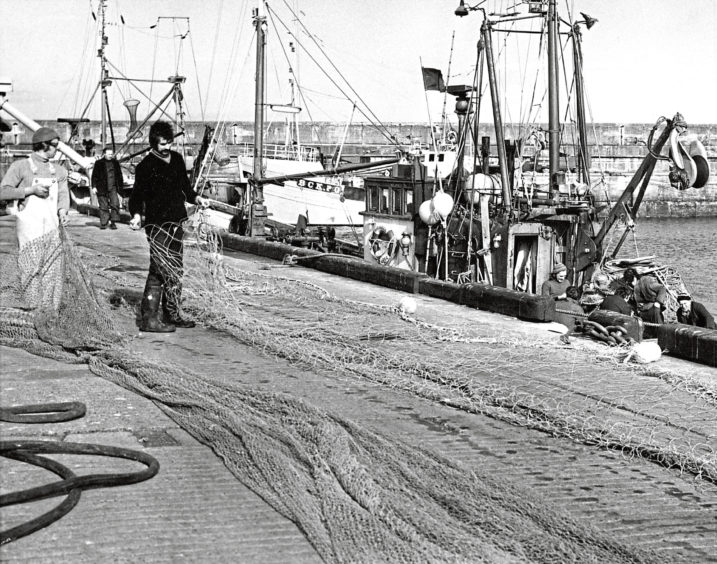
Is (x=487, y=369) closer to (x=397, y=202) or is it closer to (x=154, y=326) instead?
(x=154, y=326)

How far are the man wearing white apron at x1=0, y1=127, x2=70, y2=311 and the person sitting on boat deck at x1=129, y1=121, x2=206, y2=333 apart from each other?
69 centimetres

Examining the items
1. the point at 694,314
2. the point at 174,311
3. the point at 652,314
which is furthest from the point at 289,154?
the point at 174,311

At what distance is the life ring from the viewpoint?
1944cm

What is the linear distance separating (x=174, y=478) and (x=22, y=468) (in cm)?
71

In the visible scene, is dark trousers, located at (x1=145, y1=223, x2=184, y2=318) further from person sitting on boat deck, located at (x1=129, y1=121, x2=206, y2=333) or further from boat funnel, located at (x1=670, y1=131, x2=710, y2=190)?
boat funnel, located at (x1=670, y1=131, x2=710, y2=190)

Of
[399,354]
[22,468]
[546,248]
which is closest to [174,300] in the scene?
[399,354]

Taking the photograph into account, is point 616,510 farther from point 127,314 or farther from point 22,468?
point 127,314

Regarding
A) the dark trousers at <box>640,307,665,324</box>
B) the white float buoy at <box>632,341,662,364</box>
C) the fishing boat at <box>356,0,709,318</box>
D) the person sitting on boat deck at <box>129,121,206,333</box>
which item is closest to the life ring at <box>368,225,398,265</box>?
the fishing boat at <box>356,0,709,318</box>

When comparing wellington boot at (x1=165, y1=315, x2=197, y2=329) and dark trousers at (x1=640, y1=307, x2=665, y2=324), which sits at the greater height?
wellington boot at (x1=165, y1=315, x2=197, y2=329)

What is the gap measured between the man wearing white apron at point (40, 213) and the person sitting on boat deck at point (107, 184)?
10504mm

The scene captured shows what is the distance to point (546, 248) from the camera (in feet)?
61.8

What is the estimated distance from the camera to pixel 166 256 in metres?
8.27

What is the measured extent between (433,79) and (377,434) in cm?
1650

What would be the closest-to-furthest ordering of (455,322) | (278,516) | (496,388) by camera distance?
(278,516) < (496,388) < (455,322)
